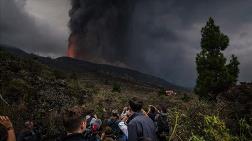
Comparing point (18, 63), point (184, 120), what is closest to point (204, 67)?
point (18, 63)

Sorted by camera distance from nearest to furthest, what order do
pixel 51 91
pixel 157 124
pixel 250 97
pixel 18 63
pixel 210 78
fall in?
pixel 157 124, pixel 250 97, pixel 51 91, pixel 18 63, pixel 210 78

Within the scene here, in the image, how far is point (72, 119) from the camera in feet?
17.6

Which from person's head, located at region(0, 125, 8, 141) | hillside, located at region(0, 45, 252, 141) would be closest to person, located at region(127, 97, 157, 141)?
hillside, located at region(0, 45, 252, 141)

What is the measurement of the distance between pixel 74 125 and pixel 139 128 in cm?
251

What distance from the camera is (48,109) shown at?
2681 centimetres

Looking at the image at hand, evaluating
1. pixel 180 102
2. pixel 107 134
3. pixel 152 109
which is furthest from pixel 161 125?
pixel 180 102

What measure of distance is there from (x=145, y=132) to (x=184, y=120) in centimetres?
454

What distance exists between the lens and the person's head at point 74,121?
535cm

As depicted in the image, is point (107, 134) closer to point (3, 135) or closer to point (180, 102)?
point (3, 135)

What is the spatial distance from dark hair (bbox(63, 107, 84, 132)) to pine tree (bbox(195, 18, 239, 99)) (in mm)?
39520

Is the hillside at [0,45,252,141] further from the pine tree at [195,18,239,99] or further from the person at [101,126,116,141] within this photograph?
the pine tree at [195,18,239,99]

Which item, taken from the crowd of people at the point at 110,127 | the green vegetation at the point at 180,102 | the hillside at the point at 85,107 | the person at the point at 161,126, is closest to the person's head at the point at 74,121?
the crowd of people at the point at 110,127

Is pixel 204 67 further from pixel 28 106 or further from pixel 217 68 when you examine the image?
pixel 28 106

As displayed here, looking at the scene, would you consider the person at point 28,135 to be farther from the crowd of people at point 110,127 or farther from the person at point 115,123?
the person at point 115,123
